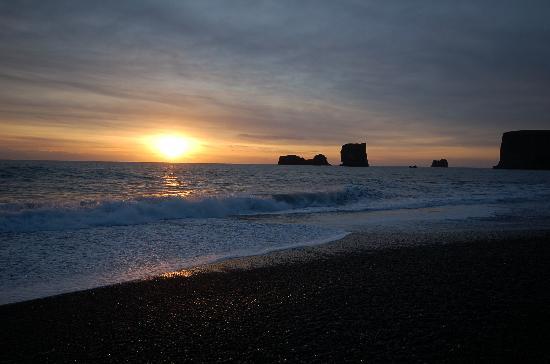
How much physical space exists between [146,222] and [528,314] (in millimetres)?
15055

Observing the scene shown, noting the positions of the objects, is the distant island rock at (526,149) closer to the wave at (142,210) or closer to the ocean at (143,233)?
the wave at (142,210)

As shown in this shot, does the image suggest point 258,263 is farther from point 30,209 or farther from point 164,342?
point 30,209

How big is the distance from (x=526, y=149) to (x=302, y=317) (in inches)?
7926

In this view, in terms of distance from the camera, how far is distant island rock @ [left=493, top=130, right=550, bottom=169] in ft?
544

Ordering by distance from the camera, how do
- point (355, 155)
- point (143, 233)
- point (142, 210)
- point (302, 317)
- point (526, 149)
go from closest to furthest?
point (302, 317)
point (143, 233)
point (142, 210)
point (526, 149)
point (355, 155)

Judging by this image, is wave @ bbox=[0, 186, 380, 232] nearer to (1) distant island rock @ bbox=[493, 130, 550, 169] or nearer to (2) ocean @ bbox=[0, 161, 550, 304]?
(2) ocean @ bbox=[0, 161, 550, 304]

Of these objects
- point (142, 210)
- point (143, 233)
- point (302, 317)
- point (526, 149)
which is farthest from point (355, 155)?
point (302, 317)

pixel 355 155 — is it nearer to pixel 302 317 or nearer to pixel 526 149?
pixel 526 149

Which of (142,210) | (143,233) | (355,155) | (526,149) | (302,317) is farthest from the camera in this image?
(355,155)

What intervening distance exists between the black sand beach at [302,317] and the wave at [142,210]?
966 cm

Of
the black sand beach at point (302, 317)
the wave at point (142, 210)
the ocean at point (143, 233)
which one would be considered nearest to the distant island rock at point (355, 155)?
the wave at point (142, 210)

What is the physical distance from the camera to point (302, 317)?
17.5 ft

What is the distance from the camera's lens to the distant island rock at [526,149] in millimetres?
165750

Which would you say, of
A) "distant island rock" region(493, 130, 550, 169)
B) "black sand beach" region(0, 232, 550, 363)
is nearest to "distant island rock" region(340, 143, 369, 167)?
"distant island rock" region(493, 130, 550, 169)
